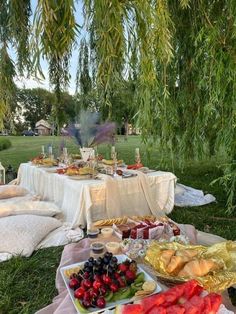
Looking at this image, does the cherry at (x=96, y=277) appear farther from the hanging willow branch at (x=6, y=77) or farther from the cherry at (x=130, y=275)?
the hanging willow branch at (x=6, y=77)

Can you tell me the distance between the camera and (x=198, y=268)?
132 centimetres

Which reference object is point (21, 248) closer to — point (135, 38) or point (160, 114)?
point (160, 114)

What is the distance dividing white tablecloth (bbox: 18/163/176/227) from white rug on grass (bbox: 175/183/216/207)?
0.50 meters

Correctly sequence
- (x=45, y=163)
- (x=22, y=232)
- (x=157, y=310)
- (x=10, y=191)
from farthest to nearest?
1. (x=45, y=163)
2. (x=10, y=191)
3. (x=22, y=232)
4. (x=157, y=310)

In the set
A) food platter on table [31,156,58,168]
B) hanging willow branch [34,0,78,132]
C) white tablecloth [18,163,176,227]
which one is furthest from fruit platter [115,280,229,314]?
food platter on table [31,156,58,168]

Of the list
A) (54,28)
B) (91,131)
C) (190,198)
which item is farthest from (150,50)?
(190,198)

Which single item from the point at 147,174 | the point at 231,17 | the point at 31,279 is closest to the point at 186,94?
the point at 231,17

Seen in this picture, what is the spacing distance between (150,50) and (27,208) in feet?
8.64

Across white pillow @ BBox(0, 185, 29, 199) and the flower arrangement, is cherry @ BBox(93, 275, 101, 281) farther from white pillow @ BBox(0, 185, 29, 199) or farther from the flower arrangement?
white pillow @ BBox(0, 185, 29, 199)

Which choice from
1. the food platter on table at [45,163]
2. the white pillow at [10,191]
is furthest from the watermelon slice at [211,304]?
the food platter on table at [45,163]

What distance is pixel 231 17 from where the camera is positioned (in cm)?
182

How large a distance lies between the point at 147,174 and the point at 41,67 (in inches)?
121

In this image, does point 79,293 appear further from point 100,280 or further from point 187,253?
point 187,253

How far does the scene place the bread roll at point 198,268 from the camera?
131cm
